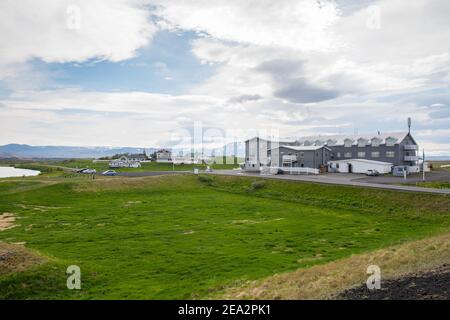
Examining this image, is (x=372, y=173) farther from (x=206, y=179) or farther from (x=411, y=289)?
(x=411, y=289)

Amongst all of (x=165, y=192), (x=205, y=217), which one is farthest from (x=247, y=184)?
(x=205, y=217)

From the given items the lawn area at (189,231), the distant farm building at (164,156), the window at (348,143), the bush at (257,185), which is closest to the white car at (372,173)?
the window at (348,143)

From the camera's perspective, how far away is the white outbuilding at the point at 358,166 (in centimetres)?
7044

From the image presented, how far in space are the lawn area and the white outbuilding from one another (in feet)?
83.8

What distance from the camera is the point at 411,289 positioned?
14953 millimetres

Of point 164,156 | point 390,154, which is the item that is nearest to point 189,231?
point 390,154

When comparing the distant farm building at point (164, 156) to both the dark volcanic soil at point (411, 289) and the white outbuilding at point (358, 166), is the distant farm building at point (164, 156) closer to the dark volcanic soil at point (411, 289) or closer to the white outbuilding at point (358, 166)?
the white outbuilding at point (358, 166)

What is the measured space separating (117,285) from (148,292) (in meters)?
2.22

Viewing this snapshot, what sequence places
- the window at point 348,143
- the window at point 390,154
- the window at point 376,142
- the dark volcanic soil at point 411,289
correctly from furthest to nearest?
the window at point 348,143 < the window at point 376,142 < the window at point 390,154 < the dark volcanic soil at point 411,289

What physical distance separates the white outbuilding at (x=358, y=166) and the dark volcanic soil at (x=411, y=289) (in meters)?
57.6
